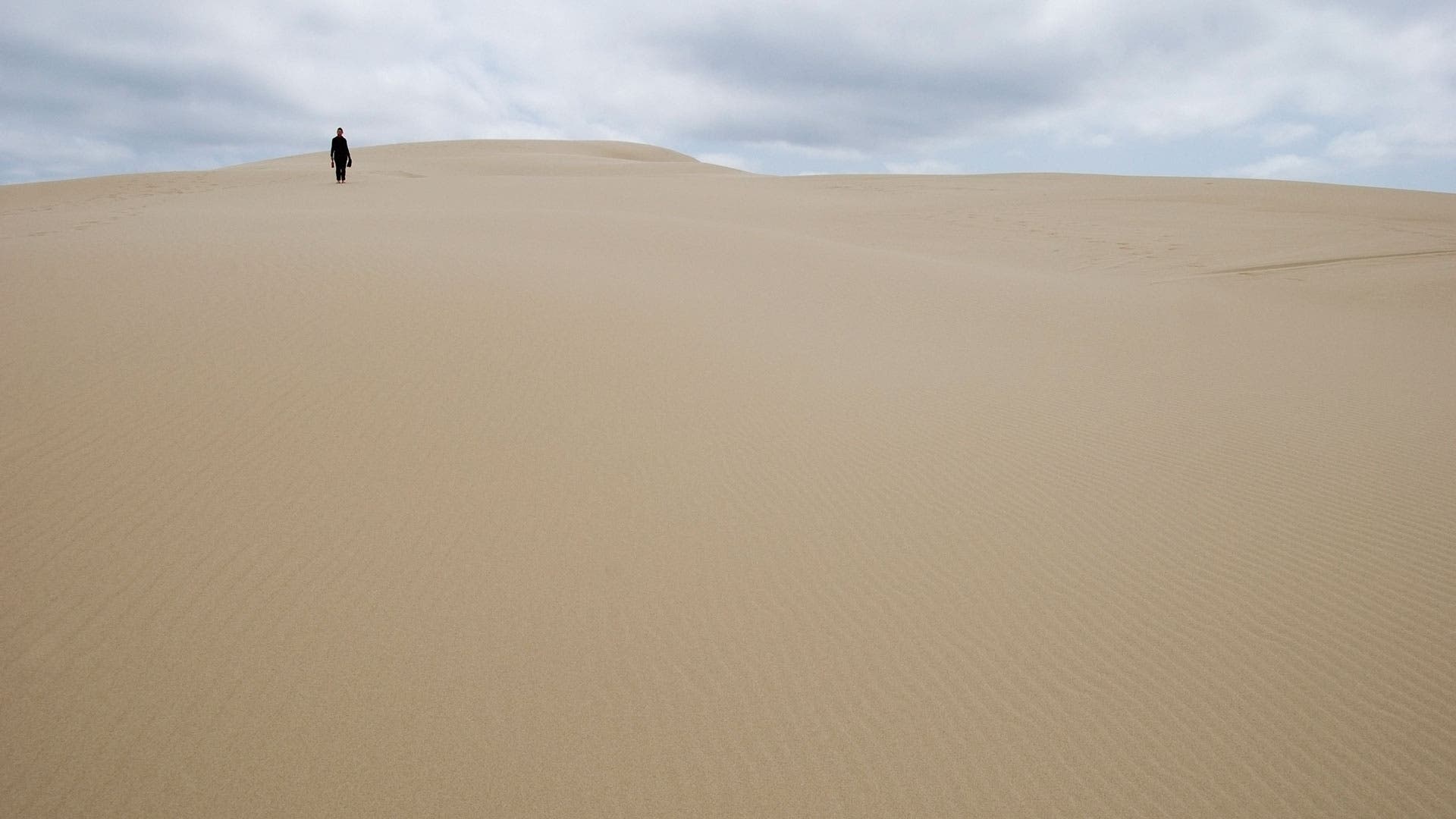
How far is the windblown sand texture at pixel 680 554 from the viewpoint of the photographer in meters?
2.30

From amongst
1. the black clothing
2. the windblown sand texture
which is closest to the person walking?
the black clothing

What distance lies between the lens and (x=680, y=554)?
3.30 meters

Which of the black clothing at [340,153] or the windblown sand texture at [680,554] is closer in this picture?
the windblown sand texture at [680,554]

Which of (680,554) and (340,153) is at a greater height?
(340,153)

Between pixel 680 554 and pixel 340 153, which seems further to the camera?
pixel 340 153

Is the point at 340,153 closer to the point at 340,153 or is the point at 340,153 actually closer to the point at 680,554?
the point at 340,153

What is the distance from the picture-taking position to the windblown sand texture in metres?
2.30

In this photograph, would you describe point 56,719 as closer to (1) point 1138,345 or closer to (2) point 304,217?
(1) point 1138,345

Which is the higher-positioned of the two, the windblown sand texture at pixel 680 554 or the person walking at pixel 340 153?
the person walking at pixel 340 153

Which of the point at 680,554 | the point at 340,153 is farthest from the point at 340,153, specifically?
the point at 680,554

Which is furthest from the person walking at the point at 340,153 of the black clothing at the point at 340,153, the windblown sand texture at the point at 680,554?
the windblown sand texture at the point at 680,554

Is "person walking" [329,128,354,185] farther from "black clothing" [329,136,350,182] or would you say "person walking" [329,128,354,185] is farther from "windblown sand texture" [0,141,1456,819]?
"windblown sand texture" [0,141,1456,819]

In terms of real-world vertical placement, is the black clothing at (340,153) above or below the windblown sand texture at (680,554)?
above

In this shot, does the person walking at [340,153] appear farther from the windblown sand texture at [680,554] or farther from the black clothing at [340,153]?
the windblown sand texture at [680,554]
